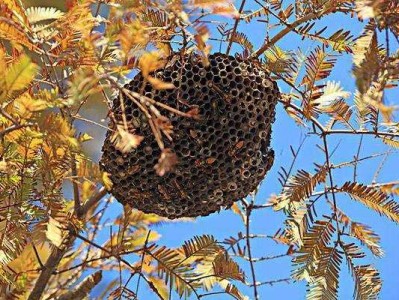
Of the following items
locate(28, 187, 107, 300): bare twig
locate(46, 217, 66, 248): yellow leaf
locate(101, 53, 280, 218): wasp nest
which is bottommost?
locate(46, 217, 66, 248): yellow leaf

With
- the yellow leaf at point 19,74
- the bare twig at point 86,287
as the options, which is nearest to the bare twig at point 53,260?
the bare twig at point 86,287

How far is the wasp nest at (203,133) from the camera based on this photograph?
826mm

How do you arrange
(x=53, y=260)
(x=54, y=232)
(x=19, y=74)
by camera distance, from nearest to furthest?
(x=19, y=74), (x=54, y=232), (x=53, y=260)

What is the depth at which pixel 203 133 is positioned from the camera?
2.72 ft

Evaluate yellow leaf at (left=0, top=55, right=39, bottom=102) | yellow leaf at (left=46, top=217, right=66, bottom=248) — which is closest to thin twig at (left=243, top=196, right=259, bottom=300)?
yellow leaf at (left=46, top=217, right=66, bottom=248)

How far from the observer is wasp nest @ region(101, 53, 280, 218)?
83 cm

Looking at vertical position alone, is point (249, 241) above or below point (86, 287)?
above

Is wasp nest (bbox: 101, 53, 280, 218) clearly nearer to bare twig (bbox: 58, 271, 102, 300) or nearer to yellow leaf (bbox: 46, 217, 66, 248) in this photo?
yellow leaf (bbox: 46, 217, 66, 248)

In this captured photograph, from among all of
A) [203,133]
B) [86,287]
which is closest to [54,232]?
[203,133]

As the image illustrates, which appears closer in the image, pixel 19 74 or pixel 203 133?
pixel 19 74

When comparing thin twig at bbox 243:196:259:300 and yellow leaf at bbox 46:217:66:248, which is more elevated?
thin twig at bbox 243:196:259:300

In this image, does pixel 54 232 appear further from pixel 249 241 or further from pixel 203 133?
pixel 249 241

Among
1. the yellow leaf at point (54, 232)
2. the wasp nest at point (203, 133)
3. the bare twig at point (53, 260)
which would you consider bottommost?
the yellow leaf at point (54, 232)

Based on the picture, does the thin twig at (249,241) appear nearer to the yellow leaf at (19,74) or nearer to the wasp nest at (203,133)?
the wasp nest at (203,133)
